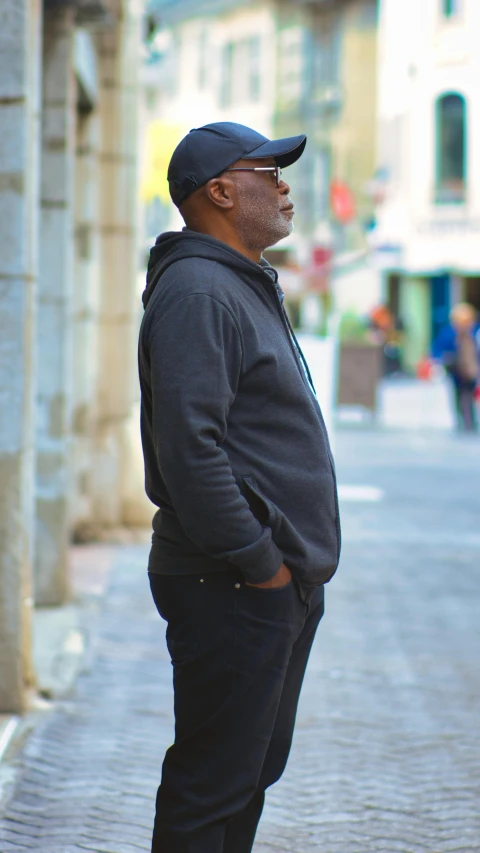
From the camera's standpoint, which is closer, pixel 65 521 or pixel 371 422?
pixel 65 521

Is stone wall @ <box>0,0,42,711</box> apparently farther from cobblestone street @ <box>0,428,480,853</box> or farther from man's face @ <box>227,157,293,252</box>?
man's face @ <box>227,157,293,252</box>

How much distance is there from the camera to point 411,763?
5.03 m

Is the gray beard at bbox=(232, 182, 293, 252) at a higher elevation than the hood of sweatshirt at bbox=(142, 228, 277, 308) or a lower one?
higher

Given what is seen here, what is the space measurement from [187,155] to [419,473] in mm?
11795

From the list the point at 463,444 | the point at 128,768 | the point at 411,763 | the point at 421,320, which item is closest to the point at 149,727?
the point at 128,768

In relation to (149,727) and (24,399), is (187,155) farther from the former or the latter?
(149,727)

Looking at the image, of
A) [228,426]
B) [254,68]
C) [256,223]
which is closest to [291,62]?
[254,68]

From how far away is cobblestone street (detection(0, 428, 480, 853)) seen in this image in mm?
4309

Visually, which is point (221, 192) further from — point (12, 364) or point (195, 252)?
point (12, 364)

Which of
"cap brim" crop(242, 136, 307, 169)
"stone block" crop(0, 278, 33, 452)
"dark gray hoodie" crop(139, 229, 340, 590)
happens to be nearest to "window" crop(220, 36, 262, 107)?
"stone block" crop(0, 278, 33, 452)

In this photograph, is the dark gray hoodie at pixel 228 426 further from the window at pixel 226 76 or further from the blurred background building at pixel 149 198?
the window at pixel 226 76

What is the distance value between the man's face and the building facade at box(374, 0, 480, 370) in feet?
118

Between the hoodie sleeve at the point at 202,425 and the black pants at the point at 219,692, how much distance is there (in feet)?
0.50

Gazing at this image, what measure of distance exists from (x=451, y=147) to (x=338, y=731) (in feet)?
117
